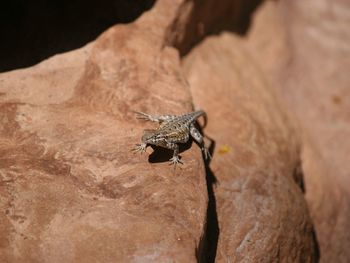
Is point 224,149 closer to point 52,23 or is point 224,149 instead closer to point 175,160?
point 175,160

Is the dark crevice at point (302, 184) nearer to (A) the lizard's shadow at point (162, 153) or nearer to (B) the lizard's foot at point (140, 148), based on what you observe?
(A) the lizard's shadow at point (162, 153)

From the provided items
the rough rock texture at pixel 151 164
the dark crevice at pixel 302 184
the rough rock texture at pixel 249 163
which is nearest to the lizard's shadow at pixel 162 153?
the rough rock texture at pixel 151 164

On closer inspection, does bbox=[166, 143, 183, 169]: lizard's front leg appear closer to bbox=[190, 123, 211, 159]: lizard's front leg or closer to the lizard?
the lizard

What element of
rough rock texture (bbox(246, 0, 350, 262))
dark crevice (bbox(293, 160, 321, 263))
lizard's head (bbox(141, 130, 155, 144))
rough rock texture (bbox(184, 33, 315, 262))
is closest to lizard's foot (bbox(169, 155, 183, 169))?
lizard's head (bbox(141, 130, 155, 144))

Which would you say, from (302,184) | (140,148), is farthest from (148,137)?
(302,184)

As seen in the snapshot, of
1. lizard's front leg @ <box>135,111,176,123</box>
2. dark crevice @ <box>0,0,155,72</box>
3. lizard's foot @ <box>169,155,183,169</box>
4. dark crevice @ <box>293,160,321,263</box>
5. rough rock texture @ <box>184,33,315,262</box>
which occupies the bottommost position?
dark crevice @ <box>293,160,321,263</box>

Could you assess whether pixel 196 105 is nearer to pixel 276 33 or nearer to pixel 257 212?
pixel 257 212
